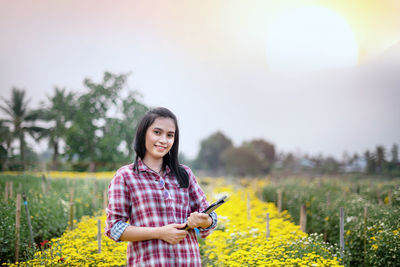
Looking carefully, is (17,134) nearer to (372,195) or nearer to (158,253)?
(158,253)

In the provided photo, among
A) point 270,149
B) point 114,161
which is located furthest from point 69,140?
point 270,149

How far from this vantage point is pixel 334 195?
27.2ft

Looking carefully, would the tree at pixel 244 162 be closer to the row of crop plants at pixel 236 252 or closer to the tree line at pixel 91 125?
the tree line at pixel 91 125

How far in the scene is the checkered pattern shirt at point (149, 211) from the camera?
1.50 metres

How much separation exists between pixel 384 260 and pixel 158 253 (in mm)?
4008

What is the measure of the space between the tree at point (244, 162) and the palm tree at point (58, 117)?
13376 mm

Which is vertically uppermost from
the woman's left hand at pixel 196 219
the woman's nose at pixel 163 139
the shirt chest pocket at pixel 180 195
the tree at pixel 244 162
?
the woman's nose at pixel 163 139

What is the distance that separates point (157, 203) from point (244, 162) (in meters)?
24.2

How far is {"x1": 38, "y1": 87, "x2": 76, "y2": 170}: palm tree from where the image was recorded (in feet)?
61.3

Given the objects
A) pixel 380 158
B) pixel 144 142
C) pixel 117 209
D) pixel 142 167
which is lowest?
pixel 380 158

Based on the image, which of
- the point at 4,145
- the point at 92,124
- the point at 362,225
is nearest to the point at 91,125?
the point at 92,124

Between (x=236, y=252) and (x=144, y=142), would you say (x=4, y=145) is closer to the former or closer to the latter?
(x=236, y=252)

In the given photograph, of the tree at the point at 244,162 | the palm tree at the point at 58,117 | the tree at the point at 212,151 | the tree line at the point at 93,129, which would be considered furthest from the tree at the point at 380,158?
the tree at the point at 212,151

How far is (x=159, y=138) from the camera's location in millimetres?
1697
